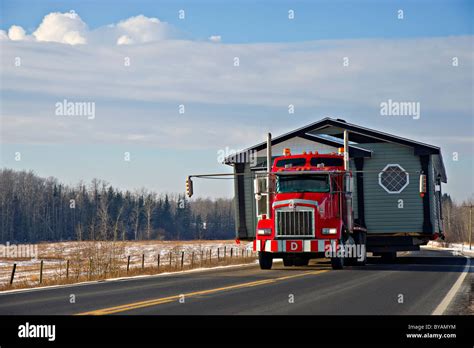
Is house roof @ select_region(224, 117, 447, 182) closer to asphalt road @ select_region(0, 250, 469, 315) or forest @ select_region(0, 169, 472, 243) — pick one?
asphalt road @ select_region(0, 250, 469, 315)

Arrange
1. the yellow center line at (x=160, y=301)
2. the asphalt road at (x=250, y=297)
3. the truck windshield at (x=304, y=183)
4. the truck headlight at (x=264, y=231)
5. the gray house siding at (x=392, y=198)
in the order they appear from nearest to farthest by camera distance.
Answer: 1. the yellow center line at (x=160, y=301)
2. the asphalt road at (x=250, y=297)
3. the truck headlight at (x=264, y=231)
4. the truck windshield at (x=304, y=183)
5. the gray house siding at (x=392, y=198)

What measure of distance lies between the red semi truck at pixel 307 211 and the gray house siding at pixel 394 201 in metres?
4.12

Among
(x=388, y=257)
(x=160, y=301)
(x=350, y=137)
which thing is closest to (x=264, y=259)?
(x=350, y=137)

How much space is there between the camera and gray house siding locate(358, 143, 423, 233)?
29328 mm

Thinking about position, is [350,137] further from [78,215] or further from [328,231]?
[78,215]

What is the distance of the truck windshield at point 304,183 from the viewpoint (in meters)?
24.4

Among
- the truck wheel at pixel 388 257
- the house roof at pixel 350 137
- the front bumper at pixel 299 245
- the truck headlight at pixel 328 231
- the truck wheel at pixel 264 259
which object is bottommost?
the truck wheel at pixel 388 257

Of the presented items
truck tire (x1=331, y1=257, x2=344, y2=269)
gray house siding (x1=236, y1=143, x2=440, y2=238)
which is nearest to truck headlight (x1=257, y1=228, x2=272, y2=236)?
truck tire (x1=331, y1=257, x2=344, y2=269)

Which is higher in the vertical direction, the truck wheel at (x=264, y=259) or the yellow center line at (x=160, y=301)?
the truck wheel at (x=264, y=259)

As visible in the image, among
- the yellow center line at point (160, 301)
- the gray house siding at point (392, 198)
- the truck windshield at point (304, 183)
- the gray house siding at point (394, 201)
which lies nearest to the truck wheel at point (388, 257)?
the gray house siding at point (392, 198)

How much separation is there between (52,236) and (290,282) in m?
121

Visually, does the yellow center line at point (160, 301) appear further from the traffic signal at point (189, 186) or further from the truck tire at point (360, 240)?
the truck tire at point (360, 240)
